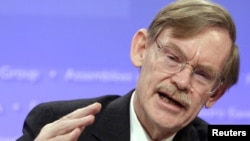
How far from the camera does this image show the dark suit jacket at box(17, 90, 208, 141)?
59.0 inches

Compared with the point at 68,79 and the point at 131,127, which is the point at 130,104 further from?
the point at 68,79

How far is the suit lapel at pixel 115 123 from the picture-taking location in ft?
4.91

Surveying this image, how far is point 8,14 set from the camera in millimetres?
2061

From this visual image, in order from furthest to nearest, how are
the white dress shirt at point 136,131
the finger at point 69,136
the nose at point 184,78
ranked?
the white dress shirt at point 136,131 < the nose at point 184,78 < the finger at point 69,136

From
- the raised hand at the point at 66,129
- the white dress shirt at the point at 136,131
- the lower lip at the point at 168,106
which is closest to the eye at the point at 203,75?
the lower lip at the point at 168,106

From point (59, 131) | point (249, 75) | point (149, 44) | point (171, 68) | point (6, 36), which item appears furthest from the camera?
point (249, 75)

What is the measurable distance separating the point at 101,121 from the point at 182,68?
12.0 inches

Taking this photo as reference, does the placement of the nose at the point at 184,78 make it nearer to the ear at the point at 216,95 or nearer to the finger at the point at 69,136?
the ear at the point at 216,95

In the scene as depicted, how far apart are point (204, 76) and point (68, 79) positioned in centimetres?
80

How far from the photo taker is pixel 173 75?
1383 mm

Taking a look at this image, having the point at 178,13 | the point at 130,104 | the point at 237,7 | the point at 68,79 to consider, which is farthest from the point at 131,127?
the point at 237,7

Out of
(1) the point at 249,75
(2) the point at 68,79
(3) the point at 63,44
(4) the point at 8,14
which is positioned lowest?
(1) the point at 249,75

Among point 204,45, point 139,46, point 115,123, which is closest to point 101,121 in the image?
point 115,123

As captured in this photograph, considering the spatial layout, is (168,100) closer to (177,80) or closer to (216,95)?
(177,80)
